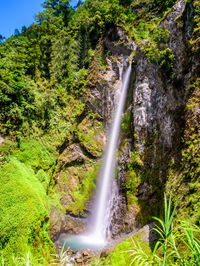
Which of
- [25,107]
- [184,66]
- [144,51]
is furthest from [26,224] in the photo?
[144,51]

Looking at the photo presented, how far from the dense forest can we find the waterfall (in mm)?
688

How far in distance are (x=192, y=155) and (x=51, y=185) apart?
9.00 metres

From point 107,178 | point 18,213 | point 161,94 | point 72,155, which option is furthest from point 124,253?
point 161,94

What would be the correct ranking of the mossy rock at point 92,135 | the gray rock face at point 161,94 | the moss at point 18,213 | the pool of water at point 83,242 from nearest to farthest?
the moss at point 18,213, the gray rock face at point 161,94, the pool of water at point 83,242, the mossy rock at point 92,135

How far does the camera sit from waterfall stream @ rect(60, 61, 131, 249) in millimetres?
9781

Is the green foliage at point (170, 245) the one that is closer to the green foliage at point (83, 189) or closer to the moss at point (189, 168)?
the moss at point (189, 168)

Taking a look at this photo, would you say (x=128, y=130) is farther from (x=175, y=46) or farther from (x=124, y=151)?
(x=175, y=46)

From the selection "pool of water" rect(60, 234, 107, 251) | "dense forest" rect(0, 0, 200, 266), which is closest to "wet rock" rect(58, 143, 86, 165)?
"dense forest" rect(0, 0, 200, 266)

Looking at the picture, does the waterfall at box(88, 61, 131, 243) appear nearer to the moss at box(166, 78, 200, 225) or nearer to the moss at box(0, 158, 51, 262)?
the moss at box(0, 158, 51, 262)

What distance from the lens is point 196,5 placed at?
7371 millimetres

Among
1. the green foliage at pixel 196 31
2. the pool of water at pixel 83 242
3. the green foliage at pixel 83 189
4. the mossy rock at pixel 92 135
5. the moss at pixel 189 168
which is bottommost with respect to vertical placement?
the pool of water at pixel 83 242

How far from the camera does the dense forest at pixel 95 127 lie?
20.9 feet

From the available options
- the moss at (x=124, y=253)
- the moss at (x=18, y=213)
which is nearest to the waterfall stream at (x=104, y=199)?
the moss at (x=124, y=253)

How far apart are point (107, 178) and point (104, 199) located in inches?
58.1
